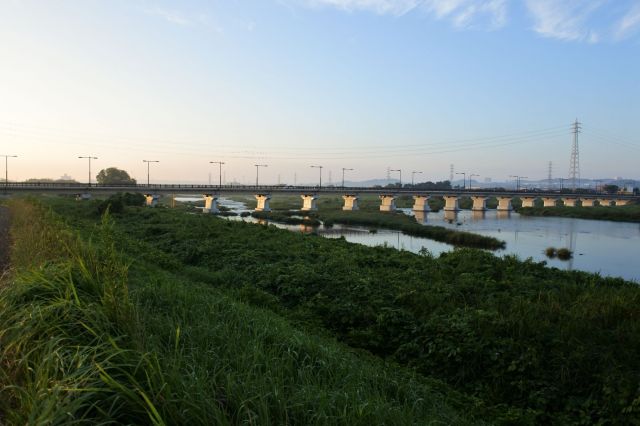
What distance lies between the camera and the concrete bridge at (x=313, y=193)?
71.3m

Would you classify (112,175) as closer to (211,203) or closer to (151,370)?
(211,203)

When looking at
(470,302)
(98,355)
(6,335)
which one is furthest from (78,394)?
(470,302)

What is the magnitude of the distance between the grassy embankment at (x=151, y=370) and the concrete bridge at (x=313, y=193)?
241ft

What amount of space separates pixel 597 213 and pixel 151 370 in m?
91.4

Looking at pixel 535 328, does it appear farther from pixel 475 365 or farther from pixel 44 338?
pixel 44 338

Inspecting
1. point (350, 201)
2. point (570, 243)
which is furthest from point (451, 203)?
point (570, 243)

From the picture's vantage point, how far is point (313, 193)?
90.0 meters

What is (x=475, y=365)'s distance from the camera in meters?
8.57

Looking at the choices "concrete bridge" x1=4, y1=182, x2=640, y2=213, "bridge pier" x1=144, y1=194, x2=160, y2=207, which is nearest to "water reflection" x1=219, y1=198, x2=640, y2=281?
"concrete bridge" x1=4, y1=182, x2=640, y2=213

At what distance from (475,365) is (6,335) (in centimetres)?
784

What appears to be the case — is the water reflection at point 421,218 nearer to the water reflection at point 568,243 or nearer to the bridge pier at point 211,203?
the water reflection at point 568,243

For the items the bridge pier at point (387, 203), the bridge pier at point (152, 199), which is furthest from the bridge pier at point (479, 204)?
the bridge pier at point (152, 199)

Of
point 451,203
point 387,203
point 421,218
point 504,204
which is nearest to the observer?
point 421,218

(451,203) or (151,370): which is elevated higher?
(151,370)
